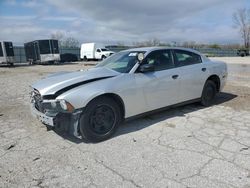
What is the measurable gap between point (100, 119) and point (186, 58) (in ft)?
8.90

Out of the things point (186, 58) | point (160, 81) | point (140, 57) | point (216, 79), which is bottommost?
point (216, 79)

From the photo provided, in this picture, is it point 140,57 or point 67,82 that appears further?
point 140,57

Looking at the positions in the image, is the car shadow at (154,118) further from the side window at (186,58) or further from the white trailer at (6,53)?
the white trailer at (6,53)

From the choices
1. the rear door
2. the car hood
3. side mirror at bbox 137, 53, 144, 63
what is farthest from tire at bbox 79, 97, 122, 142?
the rear door

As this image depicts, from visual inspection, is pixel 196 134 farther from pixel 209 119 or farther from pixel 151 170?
pixel 151 170

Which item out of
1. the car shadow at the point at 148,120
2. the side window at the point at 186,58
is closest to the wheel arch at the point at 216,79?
the car shadow at the point at 148,120

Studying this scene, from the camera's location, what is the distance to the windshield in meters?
4.48

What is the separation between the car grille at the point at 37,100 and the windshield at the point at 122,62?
4.89 feet

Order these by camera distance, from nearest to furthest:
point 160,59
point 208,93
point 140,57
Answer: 1. point 140,57
2. point 160,59
3. point 208,93

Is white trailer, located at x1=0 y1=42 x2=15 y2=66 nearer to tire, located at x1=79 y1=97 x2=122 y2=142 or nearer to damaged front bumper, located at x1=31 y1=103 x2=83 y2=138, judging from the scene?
damaged front bumper, located at x1=31 y1=103 x2=83 y2=138

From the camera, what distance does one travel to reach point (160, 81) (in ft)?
15.3

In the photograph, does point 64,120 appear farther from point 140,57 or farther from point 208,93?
point 208,93

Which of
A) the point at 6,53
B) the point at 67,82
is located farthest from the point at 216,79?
the point at 6,53

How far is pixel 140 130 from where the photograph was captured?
4387 millimetres
